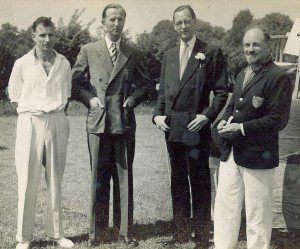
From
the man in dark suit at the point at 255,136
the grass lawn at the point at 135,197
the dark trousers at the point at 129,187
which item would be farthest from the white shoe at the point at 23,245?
the man in dark suit at the point at 255,136

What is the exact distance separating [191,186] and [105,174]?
70 cm

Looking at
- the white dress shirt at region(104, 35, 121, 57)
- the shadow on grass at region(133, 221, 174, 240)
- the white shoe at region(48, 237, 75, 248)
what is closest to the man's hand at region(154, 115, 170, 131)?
the white dress shirt at region(104, 35, 121, 57)

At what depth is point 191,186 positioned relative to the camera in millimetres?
3715

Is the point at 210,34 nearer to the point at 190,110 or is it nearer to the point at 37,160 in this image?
the point at 190,110

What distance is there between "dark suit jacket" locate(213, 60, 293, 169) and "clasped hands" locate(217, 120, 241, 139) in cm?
4

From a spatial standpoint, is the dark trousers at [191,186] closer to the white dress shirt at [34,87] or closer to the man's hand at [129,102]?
the man's hand at [129,102]

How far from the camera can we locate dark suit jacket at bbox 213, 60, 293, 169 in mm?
3139

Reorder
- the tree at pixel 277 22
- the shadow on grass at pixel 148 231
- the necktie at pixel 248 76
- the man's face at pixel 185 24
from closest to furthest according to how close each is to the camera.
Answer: the necktie at pixel 248 76
the man's face at pixel 185 24
the shadow on grass at pixel 148 231
the tree at pixel 277 22

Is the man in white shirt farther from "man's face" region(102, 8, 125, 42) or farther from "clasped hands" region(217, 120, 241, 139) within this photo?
"clasped hands" region(217, 120, 241, 139)

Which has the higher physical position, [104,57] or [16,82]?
[104,57]

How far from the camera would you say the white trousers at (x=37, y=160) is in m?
3.58

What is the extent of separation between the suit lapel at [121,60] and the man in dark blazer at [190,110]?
315mm

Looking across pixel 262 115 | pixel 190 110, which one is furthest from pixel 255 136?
pixel 190 110

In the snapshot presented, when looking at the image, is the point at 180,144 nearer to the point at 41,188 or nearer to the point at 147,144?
the point at 41,188
